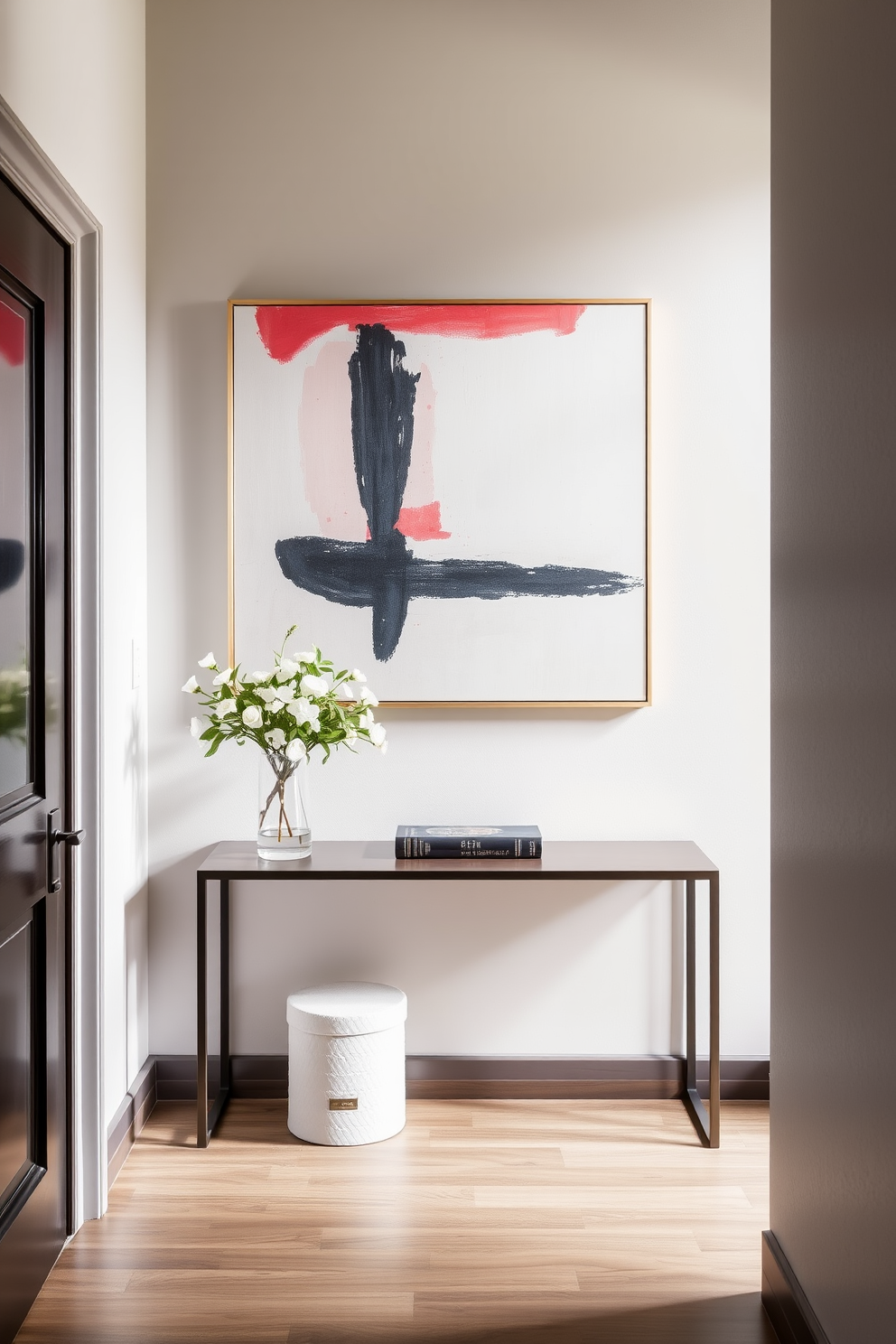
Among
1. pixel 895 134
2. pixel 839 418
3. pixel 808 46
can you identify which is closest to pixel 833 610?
pixel 839 418

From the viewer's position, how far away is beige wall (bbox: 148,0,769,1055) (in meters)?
2.75

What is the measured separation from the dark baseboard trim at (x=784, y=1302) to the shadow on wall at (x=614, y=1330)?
0.04m

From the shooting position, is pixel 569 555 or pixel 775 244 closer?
pixel 775 244

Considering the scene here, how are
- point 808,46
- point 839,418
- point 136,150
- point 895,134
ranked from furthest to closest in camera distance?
point 136,150, point 808,46, point 839,418, point 895,134

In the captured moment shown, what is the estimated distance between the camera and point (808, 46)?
167 centimetres

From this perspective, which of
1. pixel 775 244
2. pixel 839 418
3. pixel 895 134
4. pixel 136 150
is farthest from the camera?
pixel 136 150

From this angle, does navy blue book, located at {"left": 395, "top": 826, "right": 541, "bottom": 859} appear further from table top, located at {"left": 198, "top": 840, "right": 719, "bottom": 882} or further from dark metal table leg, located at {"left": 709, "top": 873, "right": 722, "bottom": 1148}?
dark metal table leg, located at {"left": 709, "top": 873, "right": 722, "bottom": 1148}

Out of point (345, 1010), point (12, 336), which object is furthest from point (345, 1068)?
point (12, 336)

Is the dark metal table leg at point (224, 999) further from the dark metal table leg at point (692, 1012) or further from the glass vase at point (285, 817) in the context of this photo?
the dark metal table leg at point (692, 1012)

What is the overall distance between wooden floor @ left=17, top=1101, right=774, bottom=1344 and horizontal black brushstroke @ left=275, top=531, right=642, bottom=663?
1317 mm

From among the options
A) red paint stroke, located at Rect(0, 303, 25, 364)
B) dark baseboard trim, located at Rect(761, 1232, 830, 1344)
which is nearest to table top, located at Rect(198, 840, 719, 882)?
dark baseboard trim, located at Rect(761, 1232, 830, 1344)

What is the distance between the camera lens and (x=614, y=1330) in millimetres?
1860

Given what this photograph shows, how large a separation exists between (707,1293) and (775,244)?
6.28 ft

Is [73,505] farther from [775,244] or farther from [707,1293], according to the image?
[707,1293]
